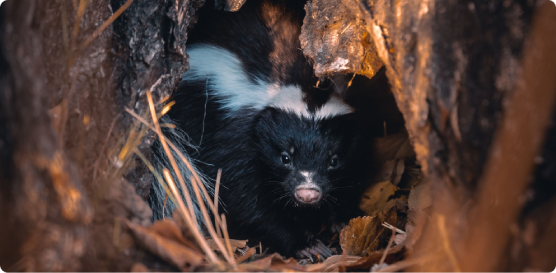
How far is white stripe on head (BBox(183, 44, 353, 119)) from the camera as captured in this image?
2875 millimetres

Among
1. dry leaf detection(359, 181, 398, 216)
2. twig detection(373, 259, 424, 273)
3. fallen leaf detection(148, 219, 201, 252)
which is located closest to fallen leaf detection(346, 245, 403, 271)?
twig detection(373, 259, 424, 273)

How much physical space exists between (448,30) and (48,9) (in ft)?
4.58

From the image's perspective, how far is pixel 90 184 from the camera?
158 centimetres

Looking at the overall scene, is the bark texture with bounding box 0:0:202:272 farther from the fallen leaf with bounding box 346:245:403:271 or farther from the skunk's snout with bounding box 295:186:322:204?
the skunk's snout with bounding box 295:186:322:204

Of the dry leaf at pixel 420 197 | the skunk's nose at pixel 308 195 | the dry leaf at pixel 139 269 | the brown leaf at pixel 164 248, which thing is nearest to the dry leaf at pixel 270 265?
the brown leaf at pixel 164 248

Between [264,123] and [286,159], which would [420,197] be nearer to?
[286,159]

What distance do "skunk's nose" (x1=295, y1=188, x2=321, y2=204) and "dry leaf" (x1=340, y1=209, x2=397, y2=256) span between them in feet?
1.08

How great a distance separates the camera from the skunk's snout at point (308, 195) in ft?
9.04

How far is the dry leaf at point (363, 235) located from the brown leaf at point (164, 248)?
124 centimetres

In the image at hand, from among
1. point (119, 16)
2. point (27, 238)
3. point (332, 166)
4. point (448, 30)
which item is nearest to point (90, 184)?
point (27, 238)

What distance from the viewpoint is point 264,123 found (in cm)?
297

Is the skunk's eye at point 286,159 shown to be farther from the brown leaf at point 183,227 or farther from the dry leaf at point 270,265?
the brown leaf at point 183,227

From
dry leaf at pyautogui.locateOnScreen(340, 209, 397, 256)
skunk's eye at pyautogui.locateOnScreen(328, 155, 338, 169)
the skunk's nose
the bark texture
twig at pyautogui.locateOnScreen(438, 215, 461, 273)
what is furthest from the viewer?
skunk's eye at pyautogui.locateOnScreen(328, 155, 338, 169)

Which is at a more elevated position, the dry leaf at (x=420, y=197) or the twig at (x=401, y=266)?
the twig at (x=401, y=266)
